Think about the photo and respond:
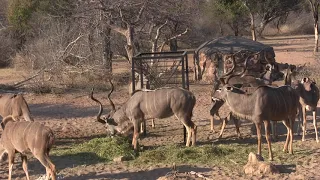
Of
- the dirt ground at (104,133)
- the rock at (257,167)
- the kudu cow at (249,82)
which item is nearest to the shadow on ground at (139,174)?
the dirt ground at (104,133)

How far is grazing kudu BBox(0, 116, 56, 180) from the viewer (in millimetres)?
7398

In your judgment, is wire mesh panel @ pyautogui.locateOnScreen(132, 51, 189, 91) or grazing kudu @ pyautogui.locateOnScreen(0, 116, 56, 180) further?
wire mesh panel @ pyautogui.locateOnScreen(132, 51, 189, 91)

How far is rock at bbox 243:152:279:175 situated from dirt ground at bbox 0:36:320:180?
0.10 m

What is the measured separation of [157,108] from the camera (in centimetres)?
978

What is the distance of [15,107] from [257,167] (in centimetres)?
513

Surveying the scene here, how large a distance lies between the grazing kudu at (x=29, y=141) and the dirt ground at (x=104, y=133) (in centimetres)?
58

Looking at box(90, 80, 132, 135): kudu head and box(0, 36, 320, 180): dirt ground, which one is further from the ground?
box(90, 80, 132, 135): kudu head

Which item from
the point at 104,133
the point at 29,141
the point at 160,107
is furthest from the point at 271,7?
the point at 29,141

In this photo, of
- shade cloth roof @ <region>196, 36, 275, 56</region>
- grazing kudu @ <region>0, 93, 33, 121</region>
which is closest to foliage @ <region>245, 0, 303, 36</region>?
shade cloth roof @ <region>196, 36, 275, 56</region>

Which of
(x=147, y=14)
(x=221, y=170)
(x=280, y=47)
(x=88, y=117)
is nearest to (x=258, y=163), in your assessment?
(x=221, y=170)

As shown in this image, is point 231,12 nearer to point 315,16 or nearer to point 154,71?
point 315,16

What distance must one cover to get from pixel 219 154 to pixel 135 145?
5.01 ft

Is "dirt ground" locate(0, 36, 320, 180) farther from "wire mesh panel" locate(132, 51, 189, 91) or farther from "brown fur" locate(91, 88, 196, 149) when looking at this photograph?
"wire mesh panel" locate(132, 51, 189, 91)

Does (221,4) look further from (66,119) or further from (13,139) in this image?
(13,139)
